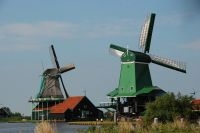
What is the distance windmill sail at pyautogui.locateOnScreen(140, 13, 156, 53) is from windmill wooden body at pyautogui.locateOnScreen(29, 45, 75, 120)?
2397 centimetres

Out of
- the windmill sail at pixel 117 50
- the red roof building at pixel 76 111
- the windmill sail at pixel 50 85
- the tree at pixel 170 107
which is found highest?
the windmill sail at pixel 117 50

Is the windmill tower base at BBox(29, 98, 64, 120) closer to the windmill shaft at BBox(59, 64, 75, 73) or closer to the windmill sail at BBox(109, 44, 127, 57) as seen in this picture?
the windmill shaft at BBox(59, 64, 75, 73)

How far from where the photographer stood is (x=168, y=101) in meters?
42.8

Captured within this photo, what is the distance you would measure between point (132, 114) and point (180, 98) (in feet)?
73.7

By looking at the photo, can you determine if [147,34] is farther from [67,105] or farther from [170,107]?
[170,107]

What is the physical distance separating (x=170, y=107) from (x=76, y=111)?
143 feet

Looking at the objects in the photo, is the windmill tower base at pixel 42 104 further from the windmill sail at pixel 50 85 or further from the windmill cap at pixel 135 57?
the windmill cap at pixel 135 57

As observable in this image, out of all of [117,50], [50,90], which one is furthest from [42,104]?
[117,50]

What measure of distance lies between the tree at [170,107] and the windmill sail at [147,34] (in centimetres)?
2913

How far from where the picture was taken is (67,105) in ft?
280

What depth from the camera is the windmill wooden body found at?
92.5 m

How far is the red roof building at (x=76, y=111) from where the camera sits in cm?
8381

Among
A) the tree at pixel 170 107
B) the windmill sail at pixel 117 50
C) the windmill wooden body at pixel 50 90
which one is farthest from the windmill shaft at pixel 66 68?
the tree at pixel 170 107

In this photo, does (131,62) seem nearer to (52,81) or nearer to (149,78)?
(149,78)
